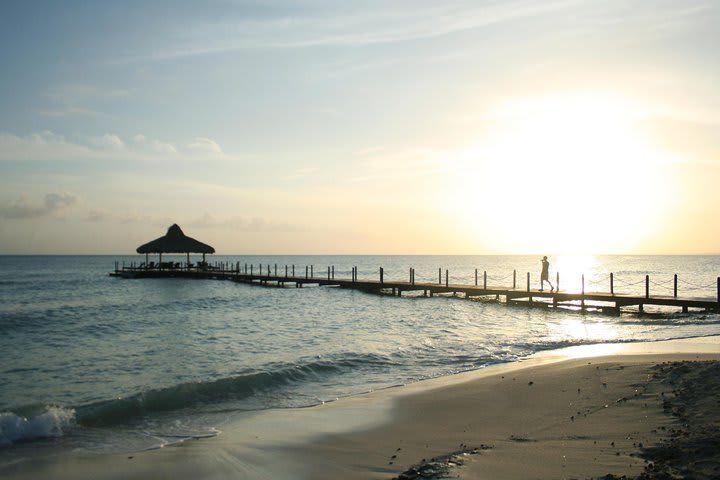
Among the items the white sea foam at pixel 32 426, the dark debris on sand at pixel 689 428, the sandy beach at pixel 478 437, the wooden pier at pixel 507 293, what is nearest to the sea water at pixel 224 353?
the white sea foam at pixel 32 426

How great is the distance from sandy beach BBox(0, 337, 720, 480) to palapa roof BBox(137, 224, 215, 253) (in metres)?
41.8

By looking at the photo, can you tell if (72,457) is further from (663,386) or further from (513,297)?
(513,297)

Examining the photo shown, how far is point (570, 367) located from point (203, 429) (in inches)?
293

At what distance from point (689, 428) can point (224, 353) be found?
476 inches

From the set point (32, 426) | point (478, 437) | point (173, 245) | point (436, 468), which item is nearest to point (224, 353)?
point (32, 426)

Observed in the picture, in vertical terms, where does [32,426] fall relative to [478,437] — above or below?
below

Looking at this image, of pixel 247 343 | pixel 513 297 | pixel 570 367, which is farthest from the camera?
pixel 513 297

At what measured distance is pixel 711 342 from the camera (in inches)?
580

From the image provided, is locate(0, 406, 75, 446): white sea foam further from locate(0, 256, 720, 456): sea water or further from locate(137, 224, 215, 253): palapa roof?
locate(137, 224, 215, 253): palapa roof

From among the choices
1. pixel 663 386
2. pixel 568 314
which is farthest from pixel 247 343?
pixel 568 314

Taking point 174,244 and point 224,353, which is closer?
point 224,353

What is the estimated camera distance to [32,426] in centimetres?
845

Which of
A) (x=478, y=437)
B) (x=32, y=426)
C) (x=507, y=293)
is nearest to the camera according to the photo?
(x=478, y=437)

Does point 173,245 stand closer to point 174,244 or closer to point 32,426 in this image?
point 174,244
